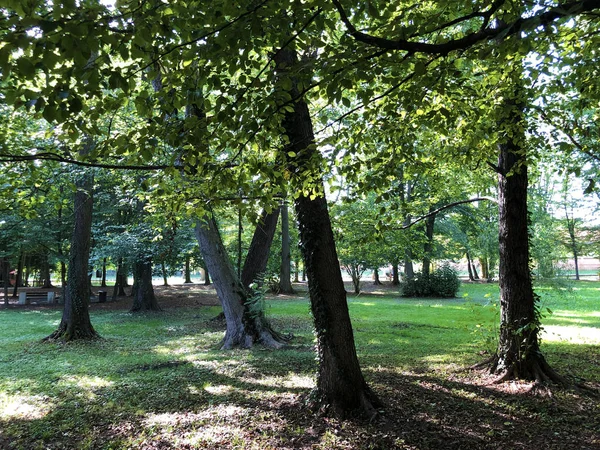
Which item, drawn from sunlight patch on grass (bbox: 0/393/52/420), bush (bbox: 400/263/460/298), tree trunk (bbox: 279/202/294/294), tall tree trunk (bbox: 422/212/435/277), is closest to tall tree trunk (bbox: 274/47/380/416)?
sunlight patch on grass (bbox: 0/393/52/420)

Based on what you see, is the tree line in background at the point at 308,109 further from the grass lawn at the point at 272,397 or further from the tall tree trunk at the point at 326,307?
the grass lawn at the point at 272,397

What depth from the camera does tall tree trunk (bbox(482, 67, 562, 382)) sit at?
18.7 ft

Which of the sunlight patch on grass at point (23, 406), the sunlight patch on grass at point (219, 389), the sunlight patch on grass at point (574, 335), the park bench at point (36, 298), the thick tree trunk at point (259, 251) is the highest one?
the thick tree trunk at point (259, 251)

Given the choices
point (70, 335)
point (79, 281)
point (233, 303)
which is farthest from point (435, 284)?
point (70, 335)

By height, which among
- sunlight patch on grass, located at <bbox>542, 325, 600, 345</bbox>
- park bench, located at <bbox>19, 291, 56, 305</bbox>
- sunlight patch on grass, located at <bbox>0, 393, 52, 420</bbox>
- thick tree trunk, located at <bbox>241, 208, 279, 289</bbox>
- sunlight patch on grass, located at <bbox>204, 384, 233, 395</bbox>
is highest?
thick tree trunk, located at <bbox>241, 208, 279, 289</bbox>

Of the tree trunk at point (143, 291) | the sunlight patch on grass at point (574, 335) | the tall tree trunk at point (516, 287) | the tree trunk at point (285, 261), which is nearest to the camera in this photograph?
the tall tree trunk at point (516, 287)

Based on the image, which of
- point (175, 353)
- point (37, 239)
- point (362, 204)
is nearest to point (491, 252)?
→ point (362, 204)

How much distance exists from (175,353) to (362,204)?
12.7 meters

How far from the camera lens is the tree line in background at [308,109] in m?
2.70

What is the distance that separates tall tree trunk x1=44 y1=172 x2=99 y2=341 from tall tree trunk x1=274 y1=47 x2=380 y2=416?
28.3 feet

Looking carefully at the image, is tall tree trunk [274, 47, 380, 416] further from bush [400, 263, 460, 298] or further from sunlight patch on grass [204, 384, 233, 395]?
bush [400, 263, 460, 298]

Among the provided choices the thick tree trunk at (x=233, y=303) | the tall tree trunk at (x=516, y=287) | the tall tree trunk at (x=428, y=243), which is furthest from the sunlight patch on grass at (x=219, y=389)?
the tall tree trunk at (x=428, y=243)

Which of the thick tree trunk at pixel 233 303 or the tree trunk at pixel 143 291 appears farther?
the tree trunk at pixel 143 291

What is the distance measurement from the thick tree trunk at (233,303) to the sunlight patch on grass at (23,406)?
4.11m
